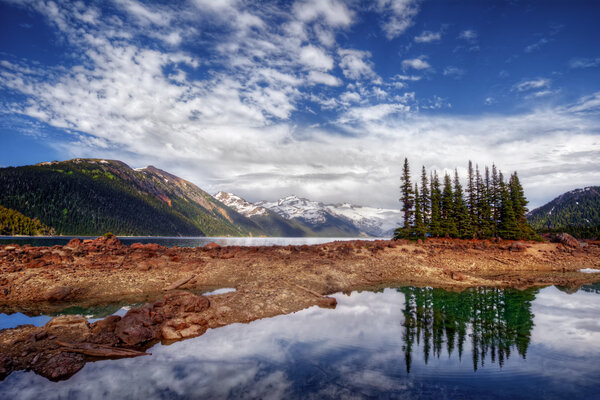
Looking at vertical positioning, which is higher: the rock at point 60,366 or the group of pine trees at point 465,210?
the group of pine trees at point 465,210

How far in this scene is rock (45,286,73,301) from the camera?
62.9ft

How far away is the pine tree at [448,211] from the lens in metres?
63.0

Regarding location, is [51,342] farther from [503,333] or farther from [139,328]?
[503,333]

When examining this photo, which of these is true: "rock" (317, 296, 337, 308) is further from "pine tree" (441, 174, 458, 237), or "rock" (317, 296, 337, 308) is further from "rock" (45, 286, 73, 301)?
"pine tree" (441, 174, 458, 237)

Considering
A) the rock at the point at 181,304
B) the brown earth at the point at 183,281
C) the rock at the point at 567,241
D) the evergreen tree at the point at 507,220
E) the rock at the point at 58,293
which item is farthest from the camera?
the evergreen tree at the point at 507,220

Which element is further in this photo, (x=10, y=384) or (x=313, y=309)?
(x=313, y=309)

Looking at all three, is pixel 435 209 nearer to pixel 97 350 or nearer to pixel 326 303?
pixel 326 303

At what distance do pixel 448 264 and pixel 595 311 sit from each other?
19.6 metres

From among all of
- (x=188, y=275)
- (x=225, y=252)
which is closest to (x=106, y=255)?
(x=188, y=275)

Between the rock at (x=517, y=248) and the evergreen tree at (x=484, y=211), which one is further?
the evergreen tree at (x=484, y=211)

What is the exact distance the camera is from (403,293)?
963 inches

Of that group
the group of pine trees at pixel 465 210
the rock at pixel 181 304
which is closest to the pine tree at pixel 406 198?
the group of pine trees at pixel 465 210

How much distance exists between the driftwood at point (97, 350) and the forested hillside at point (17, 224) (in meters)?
195

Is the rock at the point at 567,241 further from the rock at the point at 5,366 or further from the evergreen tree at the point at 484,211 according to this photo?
the rock at the point at 5,366
